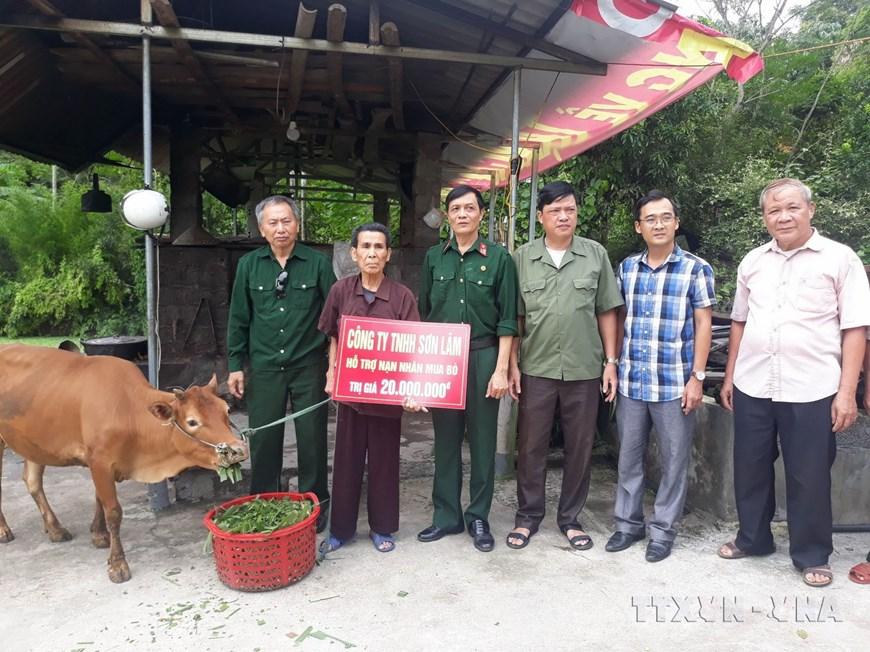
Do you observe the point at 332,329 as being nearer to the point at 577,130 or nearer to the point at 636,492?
the point at 636,492

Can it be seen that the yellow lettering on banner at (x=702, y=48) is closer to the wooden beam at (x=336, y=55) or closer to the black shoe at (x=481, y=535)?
the wooden beam at (x=336, y=55)

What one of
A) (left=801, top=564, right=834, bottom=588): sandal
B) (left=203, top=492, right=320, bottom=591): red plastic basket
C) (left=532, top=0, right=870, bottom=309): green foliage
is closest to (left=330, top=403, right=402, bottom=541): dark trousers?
(left=203, top=492, right=320, bottom=591): red plastic basket

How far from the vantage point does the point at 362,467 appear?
10.9 feet

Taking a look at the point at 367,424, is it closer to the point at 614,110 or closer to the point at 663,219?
the point at 663,219

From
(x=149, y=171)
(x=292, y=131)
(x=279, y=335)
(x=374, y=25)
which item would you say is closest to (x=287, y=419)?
(x=279, y=335)

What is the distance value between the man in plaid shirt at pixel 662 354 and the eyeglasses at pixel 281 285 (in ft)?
5.85

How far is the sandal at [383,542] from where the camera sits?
3287mm

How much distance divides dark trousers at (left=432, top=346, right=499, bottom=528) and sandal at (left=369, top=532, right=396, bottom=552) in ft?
0.90

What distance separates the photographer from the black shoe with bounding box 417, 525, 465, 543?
3.40m

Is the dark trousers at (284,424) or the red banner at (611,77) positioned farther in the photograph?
the red banner at (611,77)

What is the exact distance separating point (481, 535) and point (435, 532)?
26 cm

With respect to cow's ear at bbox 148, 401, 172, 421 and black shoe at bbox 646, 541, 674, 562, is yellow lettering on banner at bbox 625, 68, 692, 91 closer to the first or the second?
black shoe at bbox 646, 541, 674, 562

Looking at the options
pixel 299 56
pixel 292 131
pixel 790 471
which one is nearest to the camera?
pixel 790 471

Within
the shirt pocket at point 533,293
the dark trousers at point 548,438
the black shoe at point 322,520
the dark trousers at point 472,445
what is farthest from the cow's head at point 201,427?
the shirt pocket at point 533,293
